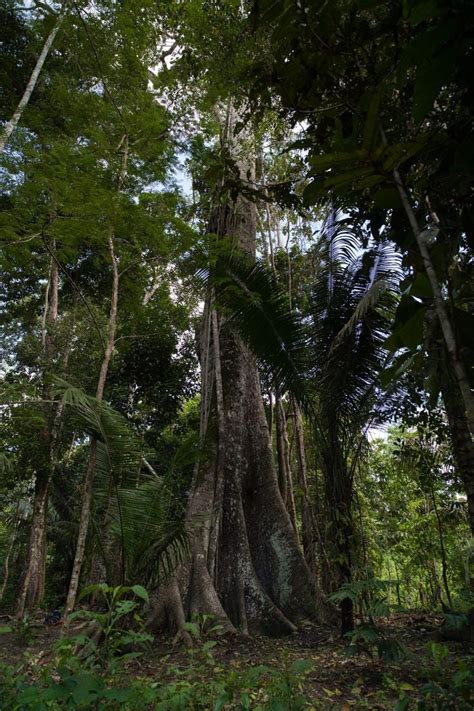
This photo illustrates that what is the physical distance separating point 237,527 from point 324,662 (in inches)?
79.8

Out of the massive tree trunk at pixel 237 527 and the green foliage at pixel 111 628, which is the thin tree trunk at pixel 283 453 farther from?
the green foliage at pixel 111 628

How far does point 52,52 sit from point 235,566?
9.12 meters

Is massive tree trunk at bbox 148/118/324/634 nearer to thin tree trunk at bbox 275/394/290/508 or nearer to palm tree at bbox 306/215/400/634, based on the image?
palm tree at bbox 306/215/400/634

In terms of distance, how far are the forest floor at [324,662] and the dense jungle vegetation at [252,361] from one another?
0.03 m

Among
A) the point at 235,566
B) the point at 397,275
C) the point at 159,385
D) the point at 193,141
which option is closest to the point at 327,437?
the point at 397,275

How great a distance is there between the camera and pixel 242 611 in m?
4.42

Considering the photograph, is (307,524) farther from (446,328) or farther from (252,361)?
(446,328)

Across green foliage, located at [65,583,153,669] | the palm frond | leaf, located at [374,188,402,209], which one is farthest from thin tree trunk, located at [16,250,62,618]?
leaf, located at [374,188,402,209]

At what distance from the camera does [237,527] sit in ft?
16.7

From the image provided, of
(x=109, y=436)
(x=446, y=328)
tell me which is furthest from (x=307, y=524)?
(x=446, y=328)

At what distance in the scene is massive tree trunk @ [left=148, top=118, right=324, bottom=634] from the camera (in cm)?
444

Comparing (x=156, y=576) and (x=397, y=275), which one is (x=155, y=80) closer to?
(x=397, y=275)

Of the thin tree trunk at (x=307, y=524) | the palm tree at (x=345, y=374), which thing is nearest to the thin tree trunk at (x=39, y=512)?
the thin tree trunk at (x=307, y=524)

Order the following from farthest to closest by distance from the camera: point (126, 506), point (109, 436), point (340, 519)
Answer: point (109, 436) < point (126, 506) < point (340, 519)
